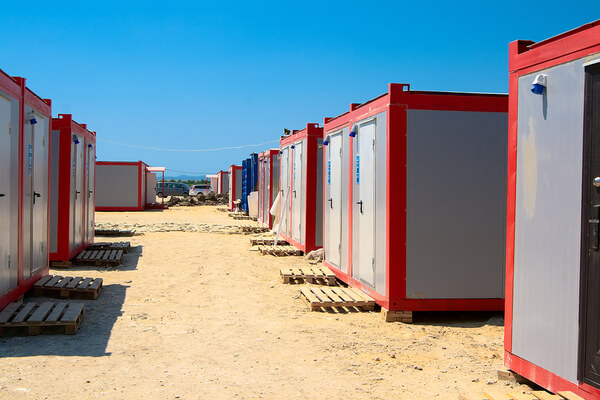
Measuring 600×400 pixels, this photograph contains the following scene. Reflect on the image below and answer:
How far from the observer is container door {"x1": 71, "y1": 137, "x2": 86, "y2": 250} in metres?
10.3

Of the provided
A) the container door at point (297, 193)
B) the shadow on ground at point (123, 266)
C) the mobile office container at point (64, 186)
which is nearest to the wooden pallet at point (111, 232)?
the shadow on ground at point (123, 266)

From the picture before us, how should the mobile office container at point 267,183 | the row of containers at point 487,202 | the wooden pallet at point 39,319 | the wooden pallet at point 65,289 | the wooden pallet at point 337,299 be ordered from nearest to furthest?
the row of containers at point 487,202 < the wooden pallet at point 39,319 < the wooden pallet at point 337,299 < the wooden pallet at point 65,289 < the mobile office container at point 267,183

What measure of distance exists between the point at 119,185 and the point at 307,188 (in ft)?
62.4

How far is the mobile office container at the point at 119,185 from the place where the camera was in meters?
28.0

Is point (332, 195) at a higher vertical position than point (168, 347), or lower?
higher

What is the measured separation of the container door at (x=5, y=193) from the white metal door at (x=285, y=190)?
8000mm

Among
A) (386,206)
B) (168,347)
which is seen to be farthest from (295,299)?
(168,347)

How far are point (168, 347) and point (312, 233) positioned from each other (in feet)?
21.8

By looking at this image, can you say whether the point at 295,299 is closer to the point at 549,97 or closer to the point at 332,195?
the point at 332,195

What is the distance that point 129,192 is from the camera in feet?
94.0

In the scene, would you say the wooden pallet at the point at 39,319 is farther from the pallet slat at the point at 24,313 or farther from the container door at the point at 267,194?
the container door at the point at 267,194

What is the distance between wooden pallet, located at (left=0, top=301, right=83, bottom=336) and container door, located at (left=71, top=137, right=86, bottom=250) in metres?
4.38

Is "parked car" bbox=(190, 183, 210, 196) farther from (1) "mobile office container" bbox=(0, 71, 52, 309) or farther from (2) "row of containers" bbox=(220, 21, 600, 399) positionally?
(1) "mobile office container" bbox=(0, 71, 52, 309)

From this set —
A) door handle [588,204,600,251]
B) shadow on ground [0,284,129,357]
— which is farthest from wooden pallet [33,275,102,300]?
door handle [588,204,600,251]
